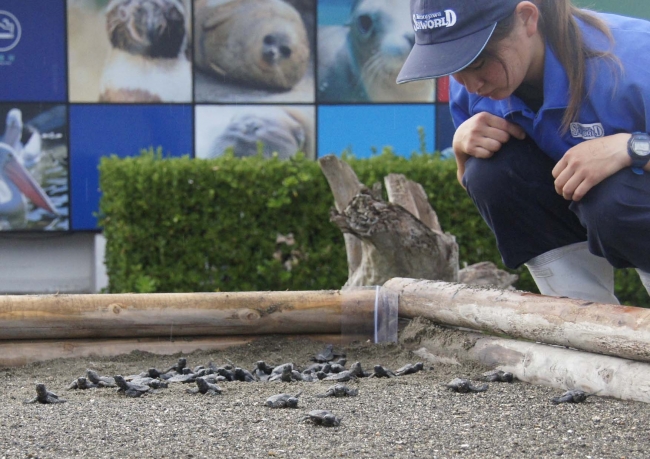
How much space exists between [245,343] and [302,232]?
2.19m

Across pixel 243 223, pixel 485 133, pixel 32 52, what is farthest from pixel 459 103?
pixel 32 52

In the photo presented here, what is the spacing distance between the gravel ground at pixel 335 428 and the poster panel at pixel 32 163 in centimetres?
493

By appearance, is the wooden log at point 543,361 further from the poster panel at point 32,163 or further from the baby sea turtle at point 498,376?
the poster panel at point 32,163

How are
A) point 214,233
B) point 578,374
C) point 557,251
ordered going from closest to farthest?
point 578,374 < point 557,251 < point 214,233

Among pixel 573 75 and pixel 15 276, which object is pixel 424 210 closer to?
pixel 573 75

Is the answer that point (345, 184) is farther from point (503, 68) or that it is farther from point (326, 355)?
point (503, 68)

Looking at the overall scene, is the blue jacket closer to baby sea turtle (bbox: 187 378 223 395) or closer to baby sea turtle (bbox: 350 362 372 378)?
baby sea turtle (bbox: 350 362 372 378)

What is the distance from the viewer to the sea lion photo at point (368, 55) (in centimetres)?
812

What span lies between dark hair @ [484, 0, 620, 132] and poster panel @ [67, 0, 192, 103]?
574cm

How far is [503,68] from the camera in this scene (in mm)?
2553

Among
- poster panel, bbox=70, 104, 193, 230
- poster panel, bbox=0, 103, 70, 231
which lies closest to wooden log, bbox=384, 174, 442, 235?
poster panel, bbox=70, 104, 193, 230

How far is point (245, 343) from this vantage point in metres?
3.94

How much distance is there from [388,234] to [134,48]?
4.60 meters

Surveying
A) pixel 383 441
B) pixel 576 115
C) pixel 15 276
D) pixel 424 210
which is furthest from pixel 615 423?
pixel 15 276
